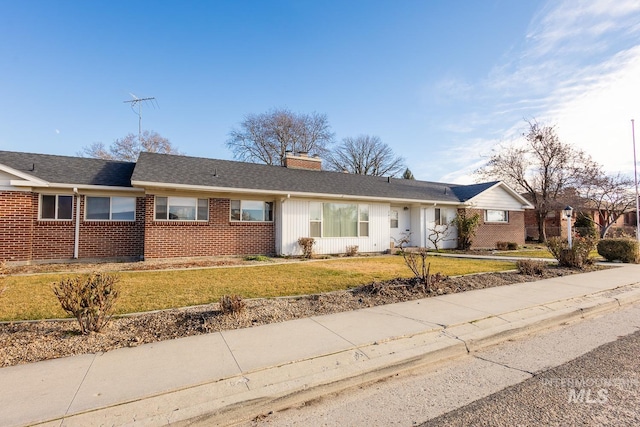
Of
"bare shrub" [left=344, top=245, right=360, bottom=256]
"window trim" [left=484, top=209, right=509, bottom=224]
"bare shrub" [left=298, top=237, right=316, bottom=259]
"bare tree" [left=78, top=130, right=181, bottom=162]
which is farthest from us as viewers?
"bare tree" [left=78, top=130, right=181, bottom=162]

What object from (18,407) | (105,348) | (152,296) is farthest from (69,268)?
(18,407)

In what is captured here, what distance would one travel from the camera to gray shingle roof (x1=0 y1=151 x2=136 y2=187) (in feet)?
37.2

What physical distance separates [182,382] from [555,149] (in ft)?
90.5

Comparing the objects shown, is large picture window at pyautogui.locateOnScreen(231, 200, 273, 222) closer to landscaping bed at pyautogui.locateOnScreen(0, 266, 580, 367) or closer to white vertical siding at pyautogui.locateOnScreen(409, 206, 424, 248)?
landscaping bed at pyautogui.locateOnScreen(0, 266, 580, 367)

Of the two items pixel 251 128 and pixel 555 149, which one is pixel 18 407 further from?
pixel 251 128

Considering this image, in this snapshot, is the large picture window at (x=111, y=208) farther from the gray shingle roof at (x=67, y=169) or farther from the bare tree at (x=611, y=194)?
the bare tree at (x=611, y=194)

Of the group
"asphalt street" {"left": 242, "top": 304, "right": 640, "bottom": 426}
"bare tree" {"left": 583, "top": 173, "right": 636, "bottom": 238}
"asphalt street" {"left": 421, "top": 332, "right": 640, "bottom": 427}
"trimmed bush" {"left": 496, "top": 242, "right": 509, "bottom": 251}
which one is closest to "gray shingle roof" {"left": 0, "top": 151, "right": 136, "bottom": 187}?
"asphalt street" {"left": 242, "top": 304, "right": 640, "bottom": 426}

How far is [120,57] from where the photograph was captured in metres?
13.5

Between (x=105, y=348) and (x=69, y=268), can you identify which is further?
(x=69, y=268)

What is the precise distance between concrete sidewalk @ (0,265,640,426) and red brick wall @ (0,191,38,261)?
10165 mm

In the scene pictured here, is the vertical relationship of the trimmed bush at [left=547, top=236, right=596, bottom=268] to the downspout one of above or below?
below

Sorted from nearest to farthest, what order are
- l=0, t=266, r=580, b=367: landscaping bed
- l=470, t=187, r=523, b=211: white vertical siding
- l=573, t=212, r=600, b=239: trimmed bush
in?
l=0, t=266, r=580, b=367: landscaping bed
l=470, t=187, r=523, b=211: white vertical siding
l=573, t=212, r=600, b=239: trimmed bush

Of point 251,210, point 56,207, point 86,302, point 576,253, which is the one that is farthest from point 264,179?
point 576,253

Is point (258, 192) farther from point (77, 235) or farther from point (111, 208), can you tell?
point (77, 235)
